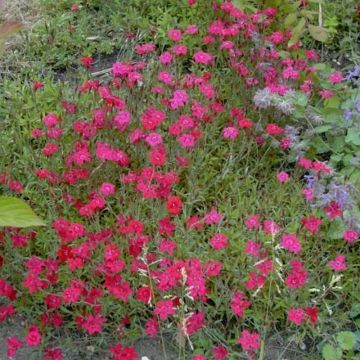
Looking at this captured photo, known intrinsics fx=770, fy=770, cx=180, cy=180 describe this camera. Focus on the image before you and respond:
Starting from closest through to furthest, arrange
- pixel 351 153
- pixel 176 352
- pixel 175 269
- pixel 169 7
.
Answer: pixel 175 269 < pixel 176 352 < pixel 351 153 < pixel 169 7

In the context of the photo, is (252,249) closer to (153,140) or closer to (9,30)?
(153,140)

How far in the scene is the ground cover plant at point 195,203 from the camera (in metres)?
2.40

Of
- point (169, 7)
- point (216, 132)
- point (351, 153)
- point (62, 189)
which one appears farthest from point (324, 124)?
point (169, 7)

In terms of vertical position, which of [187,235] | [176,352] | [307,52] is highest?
[307,52]

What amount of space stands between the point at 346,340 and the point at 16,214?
113cm

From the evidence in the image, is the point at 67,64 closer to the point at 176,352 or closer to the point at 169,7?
the point at 169,7

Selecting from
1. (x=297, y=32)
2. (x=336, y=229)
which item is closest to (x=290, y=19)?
(x=297, y=32)

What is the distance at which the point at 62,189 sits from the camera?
286 cm

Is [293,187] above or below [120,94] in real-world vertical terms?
below

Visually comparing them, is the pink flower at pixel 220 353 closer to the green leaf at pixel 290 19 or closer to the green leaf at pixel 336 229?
the green leaf at pixel 336 229

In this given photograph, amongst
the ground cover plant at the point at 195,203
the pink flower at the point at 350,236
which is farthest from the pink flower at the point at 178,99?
the pink flower at the point at 350,236

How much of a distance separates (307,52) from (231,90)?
1.28ft

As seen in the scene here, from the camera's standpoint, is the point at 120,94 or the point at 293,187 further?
the point at 120,94

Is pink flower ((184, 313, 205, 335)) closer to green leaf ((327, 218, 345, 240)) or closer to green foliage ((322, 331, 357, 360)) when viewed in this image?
green foliage ((322, 331, 357, 360))
